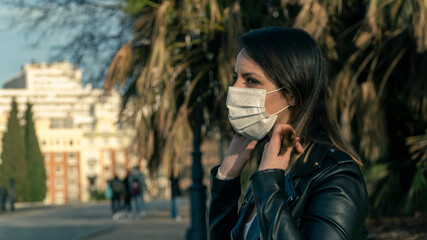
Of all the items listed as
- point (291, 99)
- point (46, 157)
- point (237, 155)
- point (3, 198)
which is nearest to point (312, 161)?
point (291, 99)

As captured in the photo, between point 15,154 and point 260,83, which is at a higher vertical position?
point 260,83

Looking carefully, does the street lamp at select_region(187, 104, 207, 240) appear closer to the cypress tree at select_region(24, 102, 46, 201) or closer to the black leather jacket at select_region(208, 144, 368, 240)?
the black leather jacket at select_region(208, 144, 368, 240)

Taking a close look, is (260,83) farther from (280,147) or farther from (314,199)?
(314,199)

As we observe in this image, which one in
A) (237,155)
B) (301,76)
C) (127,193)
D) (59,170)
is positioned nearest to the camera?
(301,76)

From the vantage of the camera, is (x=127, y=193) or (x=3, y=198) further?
(x=3, y=198)

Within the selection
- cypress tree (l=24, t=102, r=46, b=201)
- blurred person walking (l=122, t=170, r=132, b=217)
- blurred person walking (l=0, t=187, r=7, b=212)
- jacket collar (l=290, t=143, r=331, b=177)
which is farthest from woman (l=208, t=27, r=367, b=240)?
cypress tree (l=24, t=102, r=46, b=201)

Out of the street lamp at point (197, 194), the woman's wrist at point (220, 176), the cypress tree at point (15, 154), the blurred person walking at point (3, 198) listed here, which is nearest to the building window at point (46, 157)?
the cypress tree at point (15, 154)

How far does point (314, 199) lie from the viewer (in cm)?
169

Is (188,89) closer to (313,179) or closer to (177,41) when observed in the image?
(177,41)

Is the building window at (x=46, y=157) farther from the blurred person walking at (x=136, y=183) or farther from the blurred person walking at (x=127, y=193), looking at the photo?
the blurred person walking at (x=136, y=183)

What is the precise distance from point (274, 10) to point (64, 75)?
4.80 meters

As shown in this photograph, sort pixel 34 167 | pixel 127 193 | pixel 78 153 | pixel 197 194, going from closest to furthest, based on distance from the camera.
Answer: pixel 197 194 → pixel 127 193 → pixel 34 167 → pixel 78 153

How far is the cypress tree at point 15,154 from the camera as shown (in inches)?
2159

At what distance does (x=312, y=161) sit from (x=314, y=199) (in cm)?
11
